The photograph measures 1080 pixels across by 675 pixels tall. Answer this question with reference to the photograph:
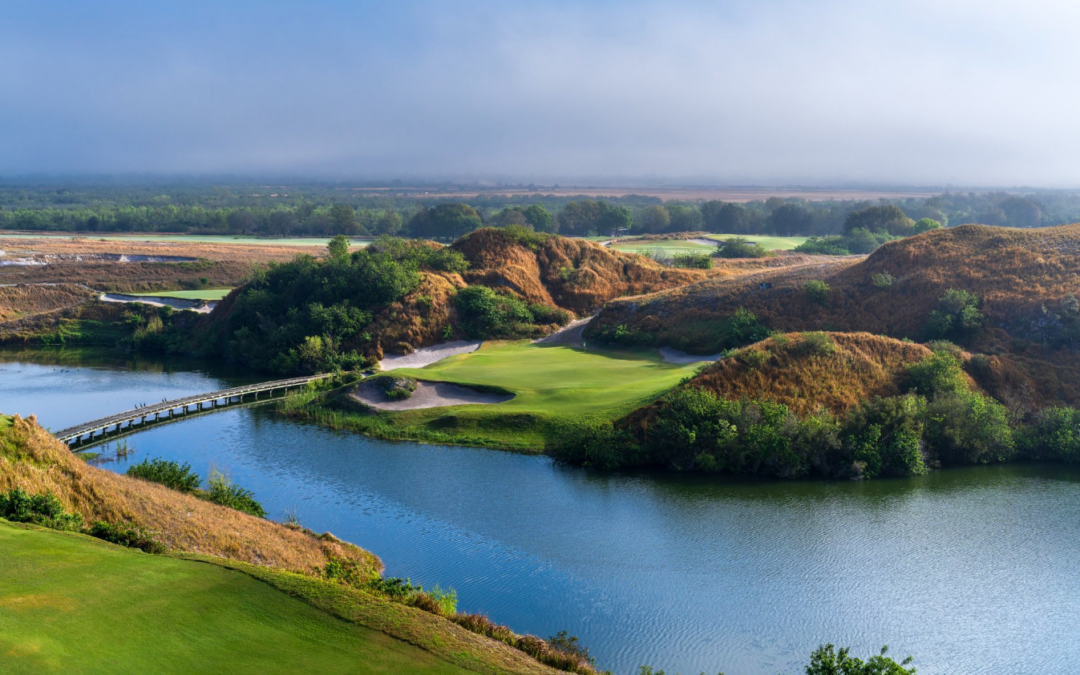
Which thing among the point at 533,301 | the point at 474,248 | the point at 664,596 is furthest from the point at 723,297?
the point at 664,596

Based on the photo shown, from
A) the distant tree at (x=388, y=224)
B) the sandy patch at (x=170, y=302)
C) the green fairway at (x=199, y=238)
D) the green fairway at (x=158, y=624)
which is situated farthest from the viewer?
the distant tree at (x=388, y=224)

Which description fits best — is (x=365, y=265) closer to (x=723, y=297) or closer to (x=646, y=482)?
(x=723, y=297)

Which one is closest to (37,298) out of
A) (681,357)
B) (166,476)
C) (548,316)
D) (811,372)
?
(548,316)

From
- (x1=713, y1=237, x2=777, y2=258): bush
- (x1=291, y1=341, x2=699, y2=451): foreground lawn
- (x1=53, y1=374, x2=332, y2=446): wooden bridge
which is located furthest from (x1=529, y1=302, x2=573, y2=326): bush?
(x1=713, y1=237, x2=777, y2=258): bush

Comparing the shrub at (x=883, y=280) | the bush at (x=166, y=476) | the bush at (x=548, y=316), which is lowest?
the bush at (x=166, y=476)

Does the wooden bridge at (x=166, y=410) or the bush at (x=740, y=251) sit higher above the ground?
the bush at (x=740, y=251)

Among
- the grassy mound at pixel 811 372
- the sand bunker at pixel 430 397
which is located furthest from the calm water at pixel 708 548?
the grassy mound at pixel 811 372

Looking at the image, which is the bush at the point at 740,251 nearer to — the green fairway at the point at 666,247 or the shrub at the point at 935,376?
the green fairway at the point at 666,247
